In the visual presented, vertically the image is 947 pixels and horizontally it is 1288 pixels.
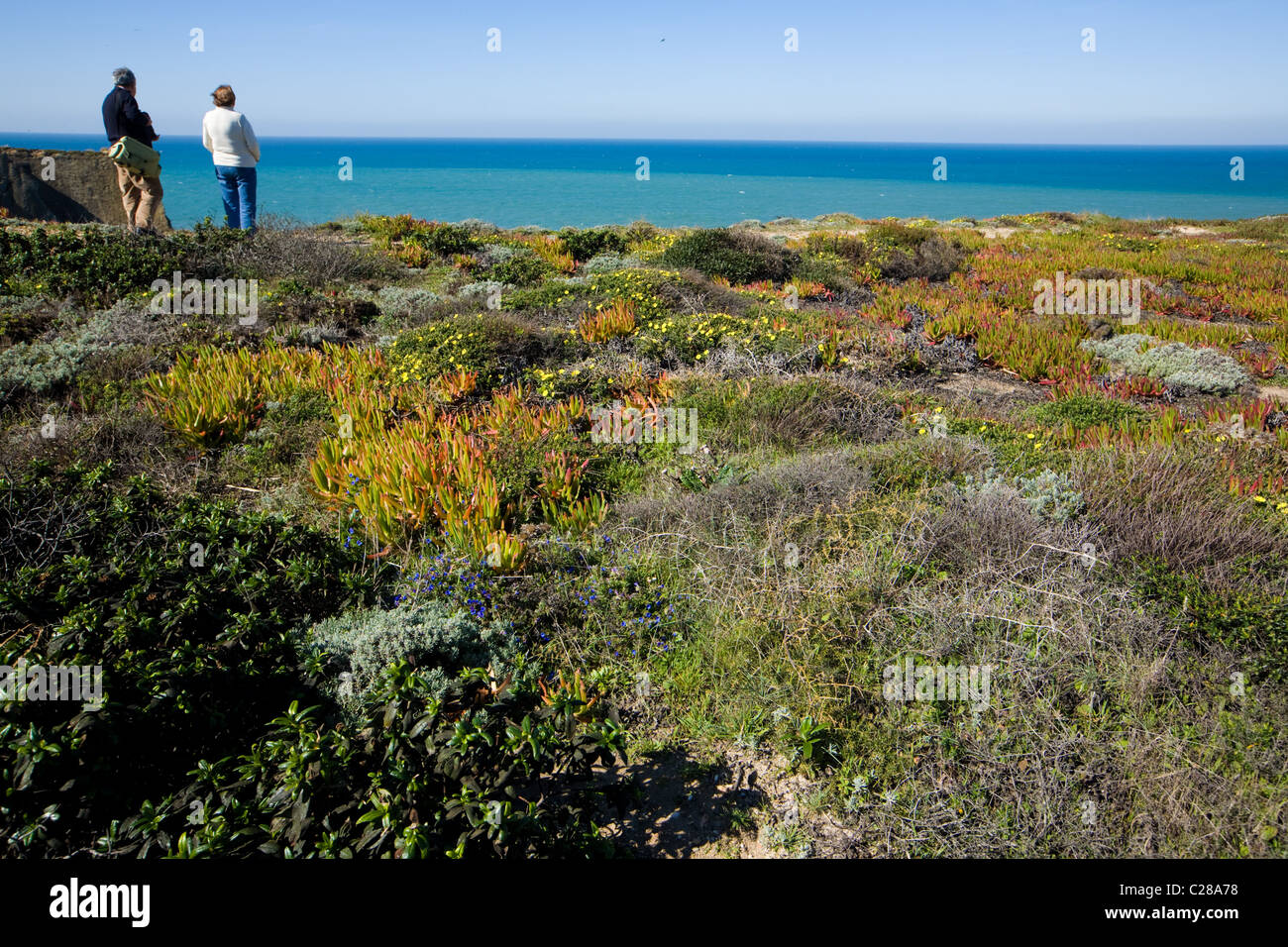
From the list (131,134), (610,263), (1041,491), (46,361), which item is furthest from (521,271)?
(1041,491)

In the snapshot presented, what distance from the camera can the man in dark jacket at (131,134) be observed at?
1028 centimetres

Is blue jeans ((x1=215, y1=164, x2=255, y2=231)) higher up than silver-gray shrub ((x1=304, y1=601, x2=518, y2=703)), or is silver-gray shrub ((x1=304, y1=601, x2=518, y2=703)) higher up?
blue jeans ((x1=215, y1=164, x2=255, y2=231))

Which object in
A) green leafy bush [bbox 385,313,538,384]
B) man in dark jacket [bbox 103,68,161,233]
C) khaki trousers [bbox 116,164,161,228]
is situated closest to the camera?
green leafy bush [bbox 385,313,538,384]

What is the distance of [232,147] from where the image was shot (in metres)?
10.7

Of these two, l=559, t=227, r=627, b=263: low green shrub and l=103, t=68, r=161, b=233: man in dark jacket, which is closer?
l=103, t=68, r=161, b=233: man in dark jacket

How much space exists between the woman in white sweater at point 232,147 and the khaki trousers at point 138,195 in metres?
1.06

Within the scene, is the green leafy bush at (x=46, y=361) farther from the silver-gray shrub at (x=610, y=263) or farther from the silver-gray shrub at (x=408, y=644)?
the silver-gray shrub at (x=610, y=263)

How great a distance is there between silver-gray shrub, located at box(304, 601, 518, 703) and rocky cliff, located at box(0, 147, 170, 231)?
12507 millimetres

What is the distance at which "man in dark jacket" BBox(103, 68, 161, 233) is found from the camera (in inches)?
405

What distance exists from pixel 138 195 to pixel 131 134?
105 cm

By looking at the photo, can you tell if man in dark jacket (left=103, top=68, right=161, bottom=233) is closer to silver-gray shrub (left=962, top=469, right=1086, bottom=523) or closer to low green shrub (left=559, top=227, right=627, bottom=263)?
low green shrub (left=559, top=227, right=627, bottom=263)

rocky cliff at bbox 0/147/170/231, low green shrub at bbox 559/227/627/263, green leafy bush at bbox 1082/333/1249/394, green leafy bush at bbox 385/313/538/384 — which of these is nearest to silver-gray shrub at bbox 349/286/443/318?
green leafy bush at bbox 385/313/538/384

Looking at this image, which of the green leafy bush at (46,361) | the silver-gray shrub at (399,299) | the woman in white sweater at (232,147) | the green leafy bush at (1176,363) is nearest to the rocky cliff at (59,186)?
the woman in white sweater at (232,147)
